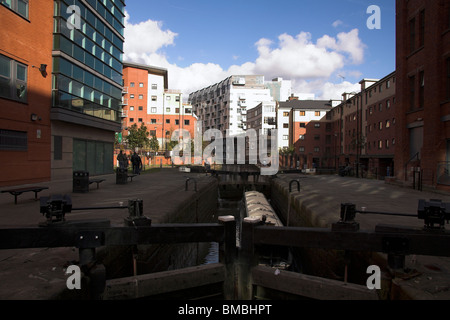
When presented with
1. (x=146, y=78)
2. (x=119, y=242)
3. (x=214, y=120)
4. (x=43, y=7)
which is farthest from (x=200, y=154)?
(x=119, y=242)

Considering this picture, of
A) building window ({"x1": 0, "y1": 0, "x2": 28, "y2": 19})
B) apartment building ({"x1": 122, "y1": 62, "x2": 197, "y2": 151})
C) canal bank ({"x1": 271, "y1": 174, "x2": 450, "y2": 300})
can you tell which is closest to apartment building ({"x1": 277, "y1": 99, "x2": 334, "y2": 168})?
apartment building ({"x1": 122, "y1": 62, "x2": 197, "y2": 151})

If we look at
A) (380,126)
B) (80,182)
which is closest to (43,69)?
(80,182)

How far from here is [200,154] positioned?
72.8 metres

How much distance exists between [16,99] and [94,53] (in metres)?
9.11

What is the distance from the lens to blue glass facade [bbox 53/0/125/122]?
18.2 m

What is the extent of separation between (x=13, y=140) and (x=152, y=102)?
6184 centimetres

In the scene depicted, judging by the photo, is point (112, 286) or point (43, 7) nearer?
point (112, 286)

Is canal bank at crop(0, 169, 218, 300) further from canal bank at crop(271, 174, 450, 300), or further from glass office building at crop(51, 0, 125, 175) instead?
glass office building at crop(51, 0, 125, 175)

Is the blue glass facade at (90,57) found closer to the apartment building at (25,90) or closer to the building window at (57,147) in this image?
the apartment building at (25,90)

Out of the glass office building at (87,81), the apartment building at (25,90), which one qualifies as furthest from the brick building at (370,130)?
the apartment building at (25,90)

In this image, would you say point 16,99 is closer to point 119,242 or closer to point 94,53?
point 94,53

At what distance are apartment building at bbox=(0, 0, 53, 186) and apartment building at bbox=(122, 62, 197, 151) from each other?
53.7 metres

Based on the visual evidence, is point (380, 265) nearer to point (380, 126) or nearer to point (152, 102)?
point (380, 126)

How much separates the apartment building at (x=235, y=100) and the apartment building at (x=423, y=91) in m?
78.4
